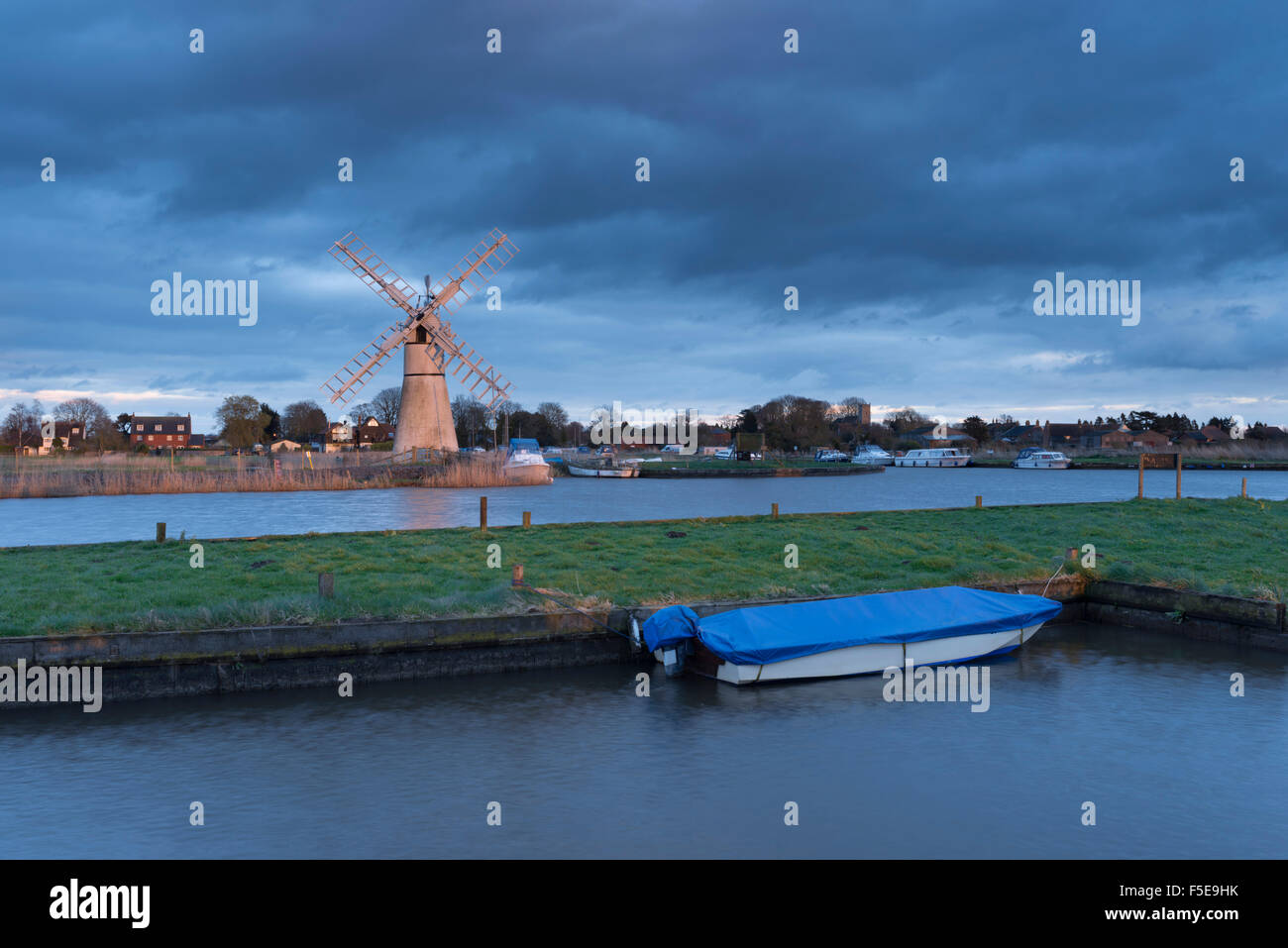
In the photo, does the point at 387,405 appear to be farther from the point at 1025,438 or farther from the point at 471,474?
the point at 1025,438

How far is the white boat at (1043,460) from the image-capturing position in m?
122

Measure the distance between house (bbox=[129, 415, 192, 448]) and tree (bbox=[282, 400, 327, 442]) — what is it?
26070mm

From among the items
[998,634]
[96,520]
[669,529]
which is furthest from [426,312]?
[998,634]

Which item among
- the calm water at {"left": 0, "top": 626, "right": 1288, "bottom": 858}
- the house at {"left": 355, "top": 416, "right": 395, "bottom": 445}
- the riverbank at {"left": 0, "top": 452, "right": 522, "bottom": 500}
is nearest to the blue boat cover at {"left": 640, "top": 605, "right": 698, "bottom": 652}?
the calm water at {"left": 0, "top": 626, "right": 1288, "bottom": 858}

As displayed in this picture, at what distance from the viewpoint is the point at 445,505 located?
1999 inches

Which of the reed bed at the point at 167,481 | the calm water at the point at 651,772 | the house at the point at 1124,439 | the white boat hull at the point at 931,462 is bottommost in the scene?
the calm water at the point at 651,772

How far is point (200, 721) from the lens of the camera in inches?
515

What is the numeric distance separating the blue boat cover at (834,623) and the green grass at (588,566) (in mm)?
1938

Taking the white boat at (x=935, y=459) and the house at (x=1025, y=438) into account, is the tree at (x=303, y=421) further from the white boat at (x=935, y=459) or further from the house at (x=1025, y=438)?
the house at (x=1025, y=438)

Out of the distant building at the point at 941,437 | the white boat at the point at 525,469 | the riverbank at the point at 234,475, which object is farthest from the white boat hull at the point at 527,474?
the distant building at the point at 941,437

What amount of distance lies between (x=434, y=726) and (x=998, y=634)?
385 inches

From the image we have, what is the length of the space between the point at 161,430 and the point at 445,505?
146 meters

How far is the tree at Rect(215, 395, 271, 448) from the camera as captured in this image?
106688 mm

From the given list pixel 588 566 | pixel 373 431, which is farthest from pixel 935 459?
pixel 588 566
